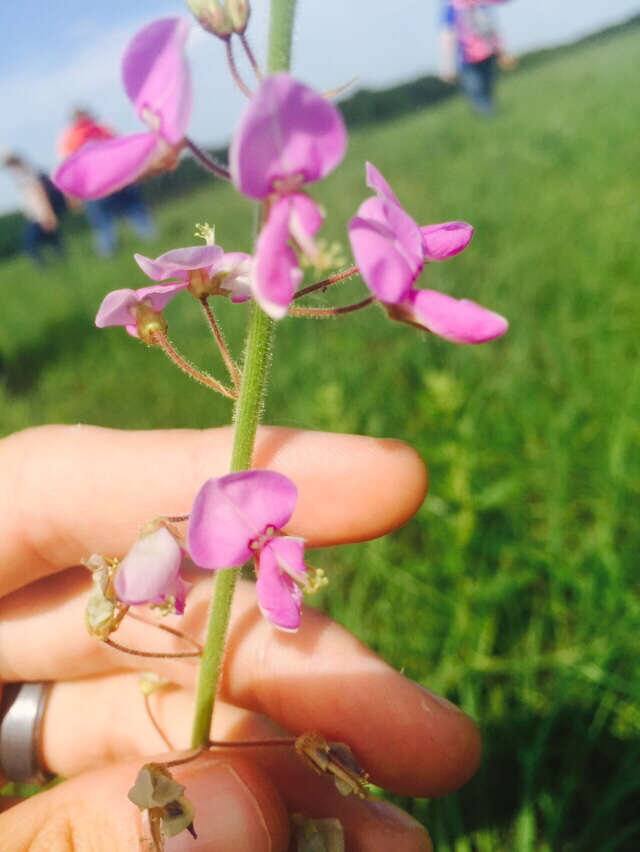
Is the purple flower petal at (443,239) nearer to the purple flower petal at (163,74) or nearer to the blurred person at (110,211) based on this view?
the purple flower petal at (163,74)

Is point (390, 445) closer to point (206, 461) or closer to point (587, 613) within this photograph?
point (206, 461)

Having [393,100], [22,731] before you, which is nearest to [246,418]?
[22,731]

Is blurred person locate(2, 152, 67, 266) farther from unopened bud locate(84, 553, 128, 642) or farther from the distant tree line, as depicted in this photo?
unopened bud locate(84, 553, 128, 642)

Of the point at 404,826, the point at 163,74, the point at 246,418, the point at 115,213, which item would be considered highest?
the point at 163,74

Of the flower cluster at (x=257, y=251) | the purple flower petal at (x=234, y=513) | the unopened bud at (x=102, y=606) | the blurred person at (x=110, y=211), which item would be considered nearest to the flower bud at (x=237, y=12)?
the flower cluster at (x=257, y=251)

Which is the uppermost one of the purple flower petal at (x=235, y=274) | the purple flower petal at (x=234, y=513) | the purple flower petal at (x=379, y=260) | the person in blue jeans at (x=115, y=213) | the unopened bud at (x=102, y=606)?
the purple flower petal at (x=379, y=260)

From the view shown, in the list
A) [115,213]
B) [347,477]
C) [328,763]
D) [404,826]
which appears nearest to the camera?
[328,763]

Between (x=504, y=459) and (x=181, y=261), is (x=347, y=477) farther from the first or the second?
(x=504, y=459)
